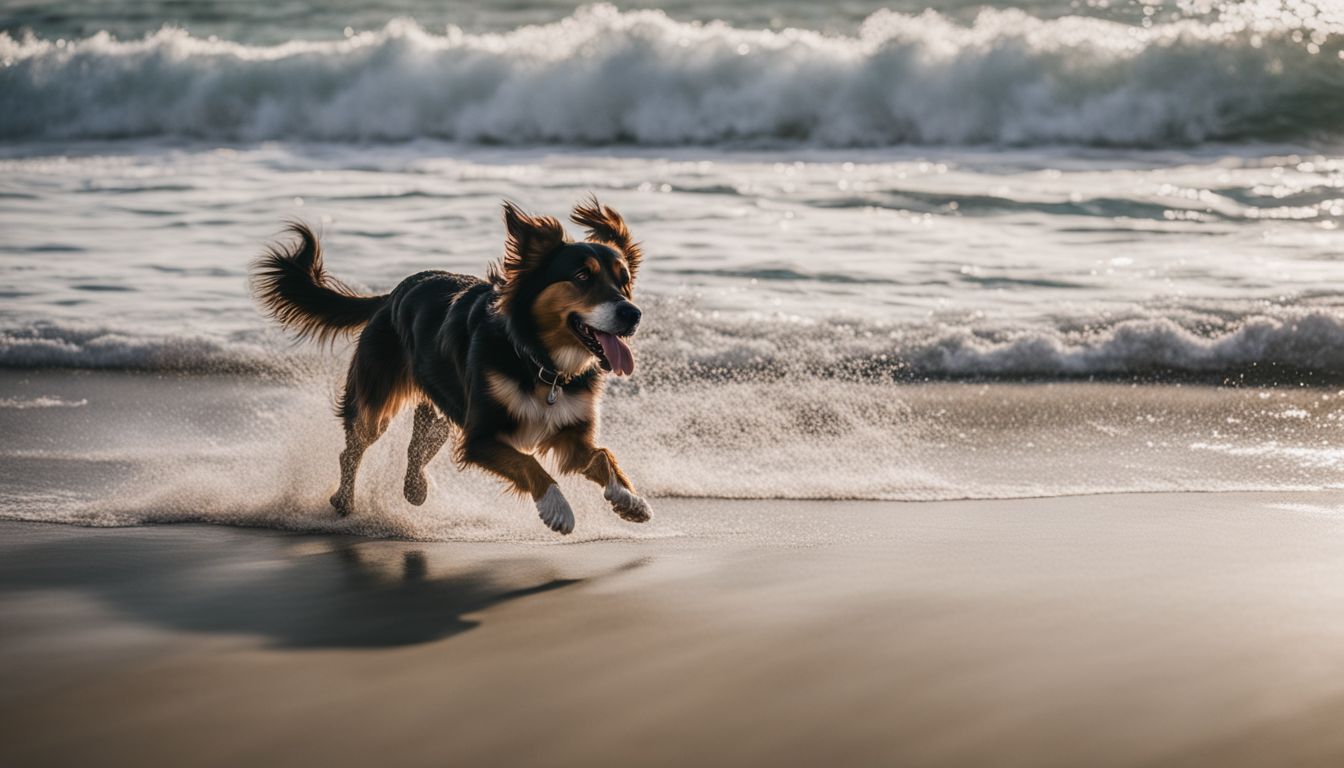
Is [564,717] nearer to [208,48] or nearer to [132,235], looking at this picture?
[132,235]

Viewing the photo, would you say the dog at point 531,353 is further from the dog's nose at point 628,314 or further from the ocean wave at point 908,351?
the ocean wave at point 908,351

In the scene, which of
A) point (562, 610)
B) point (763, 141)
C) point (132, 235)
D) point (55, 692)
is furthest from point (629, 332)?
point (763, 141)

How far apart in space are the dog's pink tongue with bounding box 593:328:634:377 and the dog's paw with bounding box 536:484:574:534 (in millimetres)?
499

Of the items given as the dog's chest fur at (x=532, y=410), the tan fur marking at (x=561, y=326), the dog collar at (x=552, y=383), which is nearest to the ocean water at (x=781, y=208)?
the dog's chest fur at (x=532, y=410)

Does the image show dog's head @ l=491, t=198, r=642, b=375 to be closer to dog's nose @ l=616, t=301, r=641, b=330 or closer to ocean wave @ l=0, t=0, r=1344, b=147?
dog's nose @ l=616, t=301, r=641, b=330

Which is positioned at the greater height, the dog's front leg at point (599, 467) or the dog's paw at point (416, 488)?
the dog's front leg at point (599, 467)

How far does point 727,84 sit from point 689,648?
55.7ft

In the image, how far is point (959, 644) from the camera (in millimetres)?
3650

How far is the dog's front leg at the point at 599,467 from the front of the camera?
5258 millimetres

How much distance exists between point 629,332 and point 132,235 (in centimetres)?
825

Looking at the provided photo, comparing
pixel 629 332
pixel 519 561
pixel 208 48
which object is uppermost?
pixel 208 48

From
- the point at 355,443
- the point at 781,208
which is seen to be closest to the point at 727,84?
the point at 781,208

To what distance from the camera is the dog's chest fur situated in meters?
5.51

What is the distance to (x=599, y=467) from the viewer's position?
5418 millimetres
